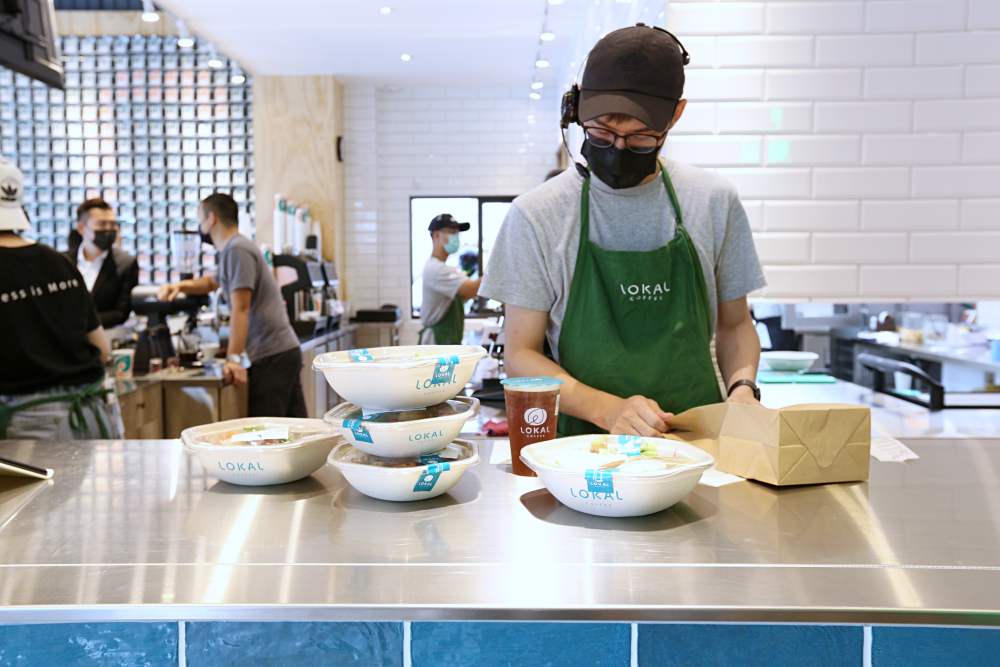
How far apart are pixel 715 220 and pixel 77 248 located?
15.4ft

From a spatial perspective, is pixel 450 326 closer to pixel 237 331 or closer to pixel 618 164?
pixel 237 331

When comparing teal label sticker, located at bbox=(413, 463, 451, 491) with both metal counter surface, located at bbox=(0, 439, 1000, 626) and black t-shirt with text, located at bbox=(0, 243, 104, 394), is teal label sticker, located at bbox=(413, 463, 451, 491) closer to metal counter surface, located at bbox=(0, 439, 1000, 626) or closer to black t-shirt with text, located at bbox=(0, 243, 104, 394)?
metal counter surface, located at bbox=(0, 439, 1000, 626)

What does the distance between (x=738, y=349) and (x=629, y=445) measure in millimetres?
871

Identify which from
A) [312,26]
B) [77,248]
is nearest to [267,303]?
[77,248]

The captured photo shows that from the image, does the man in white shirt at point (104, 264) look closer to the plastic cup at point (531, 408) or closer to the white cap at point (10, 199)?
the white cap at point (10, 199)

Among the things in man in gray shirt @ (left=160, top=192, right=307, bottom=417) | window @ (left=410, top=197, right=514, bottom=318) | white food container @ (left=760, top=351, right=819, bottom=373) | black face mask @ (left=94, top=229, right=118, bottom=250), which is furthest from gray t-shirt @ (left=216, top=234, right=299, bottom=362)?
window @ (left=410, top=197, right=514, bottom=318)

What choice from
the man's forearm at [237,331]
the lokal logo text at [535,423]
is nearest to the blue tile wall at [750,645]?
the lokal logo text at [535,423]

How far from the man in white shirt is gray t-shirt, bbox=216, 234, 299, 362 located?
0.74 metres

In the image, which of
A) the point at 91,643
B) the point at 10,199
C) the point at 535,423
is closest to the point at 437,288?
the point at 10,199

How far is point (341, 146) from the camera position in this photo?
912 cm

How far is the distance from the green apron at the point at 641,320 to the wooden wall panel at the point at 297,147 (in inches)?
277

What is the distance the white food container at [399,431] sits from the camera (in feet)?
4.25

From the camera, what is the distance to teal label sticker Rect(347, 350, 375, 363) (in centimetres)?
139

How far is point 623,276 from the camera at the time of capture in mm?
2021
